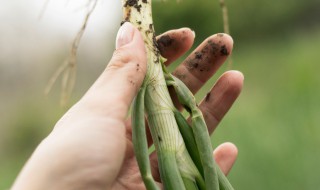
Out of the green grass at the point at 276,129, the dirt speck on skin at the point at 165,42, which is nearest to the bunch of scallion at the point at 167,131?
the dirt speck on skin at the point at 165,42

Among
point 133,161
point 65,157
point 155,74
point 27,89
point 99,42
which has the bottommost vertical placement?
point 27,89

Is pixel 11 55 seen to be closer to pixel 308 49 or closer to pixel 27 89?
pixel 27 89

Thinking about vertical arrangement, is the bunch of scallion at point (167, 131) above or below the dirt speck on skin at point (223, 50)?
below

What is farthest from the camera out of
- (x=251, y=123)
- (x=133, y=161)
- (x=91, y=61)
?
(x=91, y=61)

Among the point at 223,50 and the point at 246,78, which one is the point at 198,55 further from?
the point at 246,78

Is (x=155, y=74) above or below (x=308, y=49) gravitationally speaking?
above

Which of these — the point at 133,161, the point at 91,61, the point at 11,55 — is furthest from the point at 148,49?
the point at 11,55

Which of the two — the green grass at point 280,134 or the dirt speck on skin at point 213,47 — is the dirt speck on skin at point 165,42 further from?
the green grass at point 280,134
